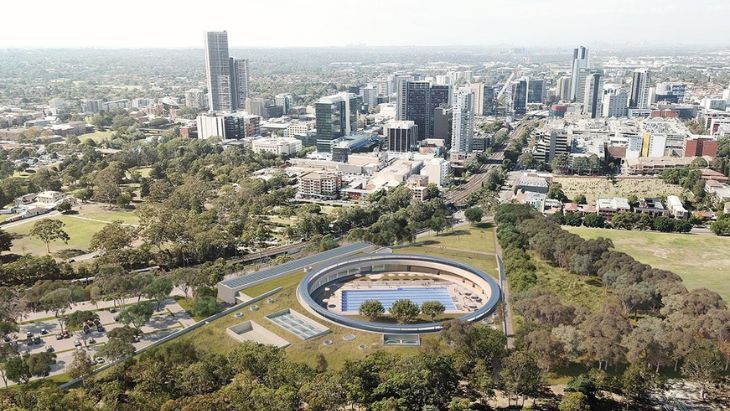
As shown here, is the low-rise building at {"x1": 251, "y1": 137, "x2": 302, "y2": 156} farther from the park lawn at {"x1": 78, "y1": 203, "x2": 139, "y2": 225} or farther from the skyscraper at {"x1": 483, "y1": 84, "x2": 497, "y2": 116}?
the skyscraper at {"x1": 483, "y1": 84, "x2": 497, "y2": 116}

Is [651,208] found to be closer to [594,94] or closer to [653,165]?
[653,165]

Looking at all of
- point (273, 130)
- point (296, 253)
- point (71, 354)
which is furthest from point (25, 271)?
point (273, 130)

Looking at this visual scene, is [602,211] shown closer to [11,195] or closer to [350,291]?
[350,291]

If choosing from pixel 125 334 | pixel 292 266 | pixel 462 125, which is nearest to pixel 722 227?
pixel 292 266

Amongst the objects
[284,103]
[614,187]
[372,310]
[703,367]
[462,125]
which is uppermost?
[284,103]

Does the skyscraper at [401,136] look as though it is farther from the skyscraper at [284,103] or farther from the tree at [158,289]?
the tree at [158,289]

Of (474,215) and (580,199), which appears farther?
(580,199)
